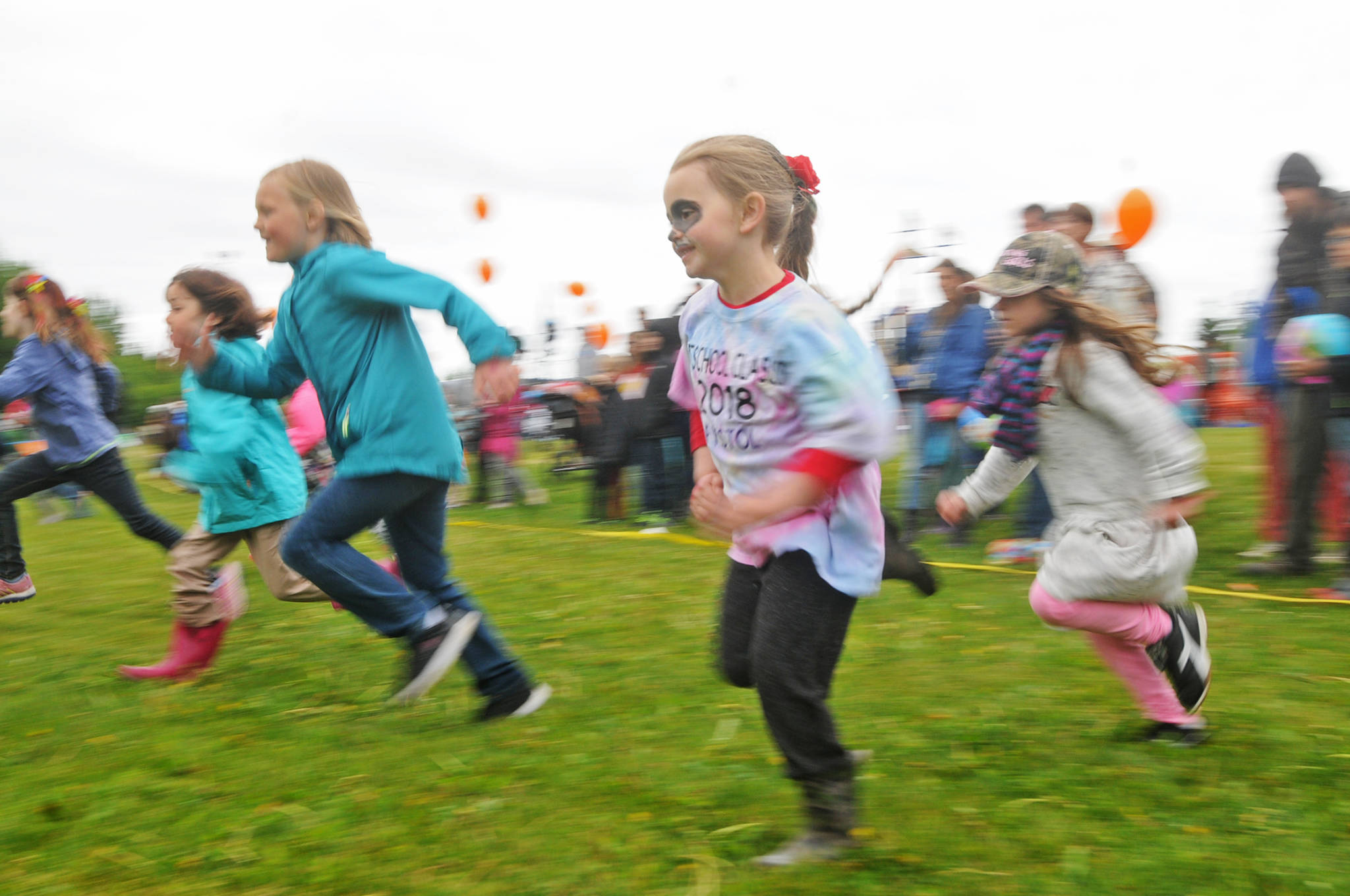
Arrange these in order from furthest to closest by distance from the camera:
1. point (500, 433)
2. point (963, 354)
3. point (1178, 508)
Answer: point (500, 433) → point (963, 354) → point (1178, 508)

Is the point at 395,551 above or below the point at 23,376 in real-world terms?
below

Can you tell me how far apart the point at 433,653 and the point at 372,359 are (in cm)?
101

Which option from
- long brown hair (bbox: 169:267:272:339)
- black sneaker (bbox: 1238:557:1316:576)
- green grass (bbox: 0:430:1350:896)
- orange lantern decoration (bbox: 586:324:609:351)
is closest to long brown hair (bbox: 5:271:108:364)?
green grass (bbox: 0:430:1350:896)

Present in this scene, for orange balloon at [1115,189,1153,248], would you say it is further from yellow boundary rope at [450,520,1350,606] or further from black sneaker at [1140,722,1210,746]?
black sneaker at [1140,722,1210,746]

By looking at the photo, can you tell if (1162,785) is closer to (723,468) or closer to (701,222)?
(723,468)

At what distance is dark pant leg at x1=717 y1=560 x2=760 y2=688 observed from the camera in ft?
9.12

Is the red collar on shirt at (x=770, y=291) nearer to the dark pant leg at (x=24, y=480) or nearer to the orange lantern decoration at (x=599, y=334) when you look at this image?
the dark pant leg at (x=24, y=480)

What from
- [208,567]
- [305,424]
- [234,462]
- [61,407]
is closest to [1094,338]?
[234,462]

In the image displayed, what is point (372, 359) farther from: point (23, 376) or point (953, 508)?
point (23, 376)

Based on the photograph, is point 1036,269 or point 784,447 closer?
point 784,447

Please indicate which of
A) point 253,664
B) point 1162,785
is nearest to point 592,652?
point 253,664

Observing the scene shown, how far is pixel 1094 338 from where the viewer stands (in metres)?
3.18

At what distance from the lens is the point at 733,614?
9.22 ft

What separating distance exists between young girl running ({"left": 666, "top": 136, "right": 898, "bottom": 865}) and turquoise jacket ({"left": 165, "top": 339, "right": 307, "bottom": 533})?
2.55 meters
